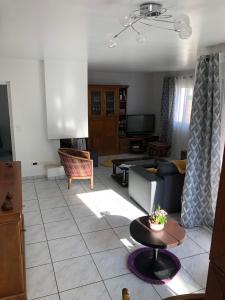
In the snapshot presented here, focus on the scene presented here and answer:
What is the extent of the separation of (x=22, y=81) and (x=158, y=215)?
3.92m

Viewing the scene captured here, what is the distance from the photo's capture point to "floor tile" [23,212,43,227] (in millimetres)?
3674

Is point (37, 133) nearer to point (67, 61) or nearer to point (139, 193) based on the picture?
point (67, 61)

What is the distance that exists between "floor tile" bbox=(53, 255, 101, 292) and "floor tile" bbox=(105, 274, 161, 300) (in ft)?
0.59

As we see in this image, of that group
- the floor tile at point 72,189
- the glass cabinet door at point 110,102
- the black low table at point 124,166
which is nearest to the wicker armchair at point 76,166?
the floor tile at point 72,189

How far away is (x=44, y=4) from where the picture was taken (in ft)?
5.83

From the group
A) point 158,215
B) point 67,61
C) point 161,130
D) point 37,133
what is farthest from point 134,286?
point 161,130


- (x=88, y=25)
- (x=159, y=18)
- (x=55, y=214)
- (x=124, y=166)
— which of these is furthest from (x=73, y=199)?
(x=159, y=18)

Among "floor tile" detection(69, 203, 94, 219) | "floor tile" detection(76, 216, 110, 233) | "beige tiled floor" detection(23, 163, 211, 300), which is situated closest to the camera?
"beige tiled floor" detection(23, 163, 211, 300)

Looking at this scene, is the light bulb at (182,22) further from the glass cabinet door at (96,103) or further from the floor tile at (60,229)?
the glass cabinet door at (96,103)

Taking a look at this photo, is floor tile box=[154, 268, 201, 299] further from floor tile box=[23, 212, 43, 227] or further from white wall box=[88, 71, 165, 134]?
white wall box=[88, 71, 165, 134]

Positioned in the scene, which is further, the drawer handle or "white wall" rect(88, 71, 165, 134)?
"white wall" rect(88, 71, 165, 134)

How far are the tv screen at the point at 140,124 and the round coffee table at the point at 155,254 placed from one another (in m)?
5.22

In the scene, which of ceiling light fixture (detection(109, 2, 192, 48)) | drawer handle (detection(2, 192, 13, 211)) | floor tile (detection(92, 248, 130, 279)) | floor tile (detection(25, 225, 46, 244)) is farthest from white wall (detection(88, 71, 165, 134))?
drawer handle (detection(2, 192, 13, 211))

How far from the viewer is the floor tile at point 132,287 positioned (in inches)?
92.4
